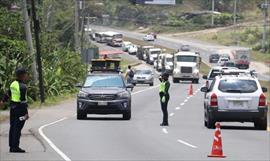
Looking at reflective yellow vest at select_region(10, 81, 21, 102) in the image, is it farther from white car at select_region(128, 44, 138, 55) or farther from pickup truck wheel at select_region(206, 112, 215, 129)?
white car at select_region(128, 44, 138, 55)

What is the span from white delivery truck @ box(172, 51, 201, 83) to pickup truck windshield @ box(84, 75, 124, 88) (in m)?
44.1

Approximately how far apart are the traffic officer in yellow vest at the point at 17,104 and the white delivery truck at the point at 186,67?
5709 centimetres

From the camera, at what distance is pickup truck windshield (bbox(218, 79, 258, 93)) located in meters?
27.4

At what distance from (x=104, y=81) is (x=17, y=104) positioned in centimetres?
1294

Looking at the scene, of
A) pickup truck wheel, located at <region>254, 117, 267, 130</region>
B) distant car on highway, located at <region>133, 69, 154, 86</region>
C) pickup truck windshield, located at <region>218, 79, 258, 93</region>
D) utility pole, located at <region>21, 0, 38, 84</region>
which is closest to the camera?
pickup truck windshield, located at <region>218, 79, 258, 93</region>

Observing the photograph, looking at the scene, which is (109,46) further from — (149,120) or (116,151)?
(116,151)

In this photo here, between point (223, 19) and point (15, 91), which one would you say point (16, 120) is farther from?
point (223, 19)

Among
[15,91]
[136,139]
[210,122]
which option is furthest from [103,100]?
[15,91]

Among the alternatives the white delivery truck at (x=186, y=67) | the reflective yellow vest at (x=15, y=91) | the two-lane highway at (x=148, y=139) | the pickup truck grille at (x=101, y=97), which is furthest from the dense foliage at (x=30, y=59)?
the reflective yellow vest at (x=15, y=91)

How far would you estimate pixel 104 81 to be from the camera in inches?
1236

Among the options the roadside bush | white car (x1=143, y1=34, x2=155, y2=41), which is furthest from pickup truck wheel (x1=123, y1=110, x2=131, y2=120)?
the roadside bush

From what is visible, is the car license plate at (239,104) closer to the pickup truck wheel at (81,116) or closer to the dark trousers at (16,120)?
the pickup truck wheel at (81,116)

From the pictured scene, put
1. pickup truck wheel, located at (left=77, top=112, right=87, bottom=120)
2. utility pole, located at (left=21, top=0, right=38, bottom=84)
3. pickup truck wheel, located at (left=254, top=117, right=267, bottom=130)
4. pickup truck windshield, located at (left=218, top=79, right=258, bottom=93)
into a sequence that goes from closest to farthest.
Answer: pickup truck windshield, located at (left=218, top=79, right=258, bottom=93), pickup truck wheel, located at (left=254, top=117, right=267, bottom=130), pickup truck wheel, located at (left=77, top=112, right=87, bottom=120), utility pole, located at (left=21, top=0, right=38, bottom=84)

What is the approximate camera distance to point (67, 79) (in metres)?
52.0
